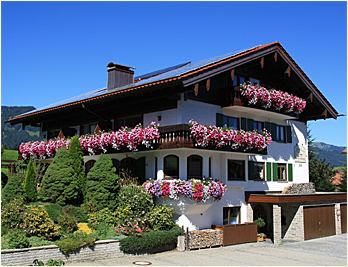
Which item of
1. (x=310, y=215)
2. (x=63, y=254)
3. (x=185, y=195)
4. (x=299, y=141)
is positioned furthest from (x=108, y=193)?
(x=299, y=141)

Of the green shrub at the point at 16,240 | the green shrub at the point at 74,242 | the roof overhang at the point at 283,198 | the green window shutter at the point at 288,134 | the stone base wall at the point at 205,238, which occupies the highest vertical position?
the green window shutter at the point at 288,134

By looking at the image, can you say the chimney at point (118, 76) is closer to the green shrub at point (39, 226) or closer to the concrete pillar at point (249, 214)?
the concrete pillar at point (249, 214)

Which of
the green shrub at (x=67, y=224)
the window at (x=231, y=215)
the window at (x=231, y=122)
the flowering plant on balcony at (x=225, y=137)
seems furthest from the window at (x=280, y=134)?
the green shrub at (x=67, y=224)

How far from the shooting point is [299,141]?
29.6 m

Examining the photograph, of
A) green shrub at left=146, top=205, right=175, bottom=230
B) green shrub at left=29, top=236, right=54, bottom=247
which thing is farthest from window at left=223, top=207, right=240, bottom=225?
green shrub at left=29, top=236, right=54, bottom=247

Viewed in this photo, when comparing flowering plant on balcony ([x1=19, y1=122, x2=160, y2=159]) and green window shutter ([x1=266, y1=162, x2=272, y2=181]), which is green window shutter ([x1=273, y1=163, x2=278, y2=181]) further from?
flowering plant on balcony ([x1=19, y1=122, x2=160, y2=159])

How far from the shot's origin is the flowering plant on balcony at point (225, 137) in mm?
19969

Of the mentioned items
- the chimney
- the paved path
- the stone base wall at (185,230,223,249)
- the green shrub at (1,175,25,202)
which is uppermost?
the chimney

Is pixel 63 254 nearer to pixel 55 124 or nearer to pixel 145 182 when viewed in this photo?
pixel 145 182

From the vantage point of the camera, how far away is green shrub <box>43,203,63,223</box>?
714 inches

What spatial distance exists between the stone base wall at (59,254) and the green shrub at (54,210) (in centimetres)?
260

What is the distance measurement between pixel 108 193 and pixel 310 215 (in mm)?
13957

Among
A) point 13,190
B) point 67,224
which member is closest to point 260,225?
point 67,224

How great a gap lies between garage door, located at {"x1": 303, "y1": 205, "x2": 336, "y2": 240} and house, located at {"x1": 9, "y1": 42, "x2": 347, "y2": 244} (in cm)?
7
